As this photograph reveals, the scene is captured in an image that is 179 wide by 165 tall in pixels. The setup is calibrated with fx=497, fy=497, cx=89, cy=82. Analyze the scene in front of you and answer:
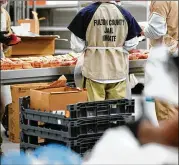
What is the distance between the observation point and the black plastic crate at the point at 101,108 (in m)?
2.55

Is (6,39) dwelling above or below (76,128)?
above

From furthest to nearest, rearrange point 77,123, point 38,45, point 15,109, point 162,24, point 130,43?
1. point 38,45
2. point 15,109
3. point 162,24
4. point 130,43
5. point 77,123

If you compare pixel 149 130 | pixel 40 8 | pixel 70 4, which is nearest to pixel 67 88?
pixel 149 130

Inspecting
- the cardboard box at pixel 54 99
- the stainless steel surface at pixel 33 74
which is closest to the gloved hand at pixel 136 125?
the cardboard box at pixel 54 99

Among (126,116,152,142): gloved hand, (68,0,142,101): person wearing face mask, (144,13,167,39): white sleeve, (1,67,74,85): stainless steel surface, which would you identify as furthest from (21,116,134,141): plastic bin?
(144,13,167,39): white sleeve

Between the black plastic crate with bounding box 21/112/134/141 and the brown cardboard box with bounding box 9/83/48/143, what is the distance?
1766mm

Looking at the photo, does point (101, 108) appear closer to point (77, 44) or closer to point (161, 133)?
point (77, 44)

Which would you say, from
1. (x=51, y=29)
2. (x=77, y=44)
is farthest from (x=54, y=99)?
(x=51, y=29)

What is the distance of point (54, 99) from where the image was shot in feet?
9.10

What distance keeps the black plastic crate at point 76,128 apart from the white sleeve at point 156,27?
130 centimetres

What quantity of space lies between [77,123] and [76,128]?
3 cm

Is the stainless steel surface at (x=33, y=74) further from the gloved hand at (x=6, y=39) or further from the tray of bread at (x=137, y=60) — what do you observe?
the tray of bread at (x=137, y=60)

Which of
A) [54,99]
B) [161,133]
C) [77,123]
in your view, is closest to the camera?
[161,133]

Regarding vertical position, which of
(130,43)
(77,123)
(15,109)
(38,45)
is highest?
(130,43)
